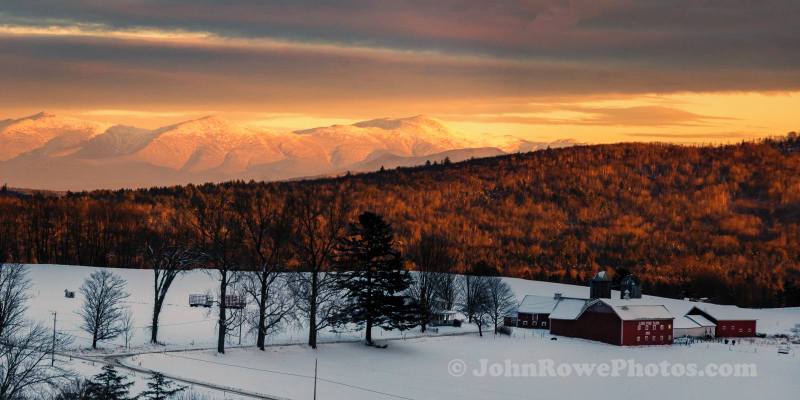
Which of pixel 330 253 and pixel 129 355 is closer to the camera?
pixel 129 355

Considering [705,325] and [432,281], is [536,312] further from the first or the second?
[705,325]

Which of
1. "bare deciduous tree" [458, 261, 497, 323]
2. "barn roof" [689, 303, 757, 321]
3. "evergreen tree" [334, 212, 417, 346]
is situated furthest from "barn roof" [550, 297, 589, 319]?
"evergreen tree" [334, 212, 417, 346]

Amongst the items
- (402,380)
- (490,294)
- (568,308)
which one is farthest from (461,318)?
(402,380)

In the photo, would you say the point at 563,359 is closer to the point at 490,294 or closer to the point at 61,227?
the point at 490,294

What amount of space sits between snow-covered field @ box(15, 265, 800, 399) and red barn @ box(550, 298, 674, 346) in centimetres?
319

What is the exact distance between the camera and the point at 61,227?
491 ft

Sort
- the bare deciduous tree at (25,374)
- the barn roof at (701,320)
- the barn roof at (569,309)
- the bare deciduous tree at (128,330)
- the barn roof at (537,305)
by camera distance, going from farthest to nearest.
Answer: the barn roof at (701,320) < the barn roof at (537,305) < the barn roof at (569,309) < the bare deciduous tree at (128,330) < the bare deciduous tree at (25,374)

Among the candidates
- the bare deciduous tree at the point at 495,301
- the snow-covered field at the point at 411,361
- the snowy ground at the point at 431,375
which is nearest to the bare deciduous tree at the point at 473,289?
the bare deciduous tree at the point at 495,301

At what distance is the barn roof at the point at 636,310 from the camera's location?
95.1 meters

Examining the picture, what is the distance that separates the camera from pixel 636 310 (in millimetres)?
96688

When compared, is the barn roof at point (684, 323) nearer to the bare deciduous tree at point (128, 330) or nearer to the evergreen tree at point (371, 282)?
the evergreen tree at point (371, 282)

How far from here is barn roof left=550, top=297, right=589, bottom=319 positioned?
101 meters

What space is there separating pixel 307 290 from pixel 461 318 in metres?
36.8

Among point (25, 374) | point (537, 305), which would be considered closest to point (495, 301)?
point (537, 305)
